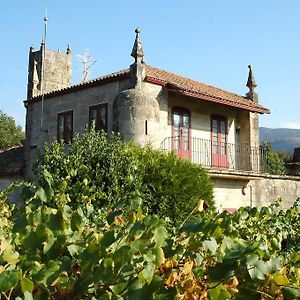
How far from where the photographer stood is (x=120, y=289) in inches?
67.9

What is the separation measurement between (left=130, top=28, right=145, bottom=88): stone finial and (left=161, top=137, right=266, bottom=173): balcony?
7.77 ft

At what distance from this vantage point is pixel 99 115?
1839cm

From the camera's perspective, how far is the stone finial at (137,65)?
16734 millimetres

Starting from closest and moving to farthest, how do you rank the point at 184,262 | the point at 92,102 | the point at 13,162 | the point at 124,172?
the point at 184,262
the point at 124,172
the point at 92,102
the point at 13,162

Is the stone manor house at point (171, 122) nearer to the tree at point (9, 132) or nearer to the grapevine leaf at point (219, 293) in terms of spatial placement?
the grapevine leaf at point (219, 293)

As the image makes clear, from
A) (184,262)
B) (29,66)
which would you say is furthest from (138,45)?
(184,262)

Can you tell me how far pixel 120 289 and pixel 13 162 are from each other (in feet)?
67.1

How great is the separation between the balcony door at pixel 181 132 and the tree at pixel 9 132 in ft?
87.7

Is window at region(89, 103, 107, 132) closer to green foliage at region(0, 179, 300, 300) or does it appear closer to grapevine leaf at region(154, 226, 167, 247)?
green foliage at region(0, 179, 300, 300)

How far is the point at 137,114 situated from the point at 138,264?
46.4 feet

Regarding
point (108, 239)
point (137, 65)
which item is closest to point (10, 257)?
point (108, 239)

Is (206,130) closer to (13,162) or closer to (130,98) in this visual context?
(130,98)

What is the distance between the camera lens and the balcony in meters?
18.6

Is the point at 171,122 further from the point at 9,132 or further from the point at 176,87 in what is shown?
the point at 9,132
